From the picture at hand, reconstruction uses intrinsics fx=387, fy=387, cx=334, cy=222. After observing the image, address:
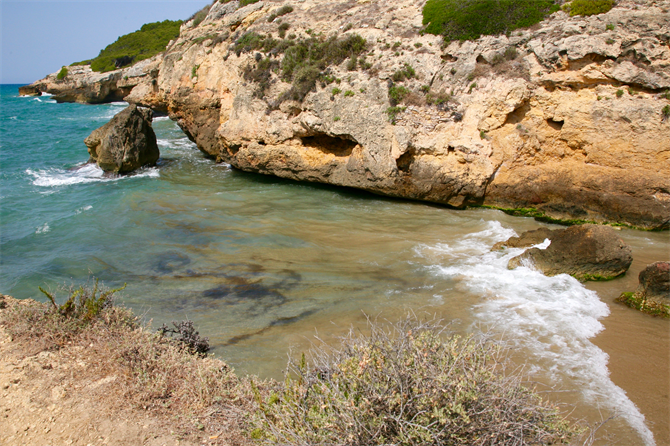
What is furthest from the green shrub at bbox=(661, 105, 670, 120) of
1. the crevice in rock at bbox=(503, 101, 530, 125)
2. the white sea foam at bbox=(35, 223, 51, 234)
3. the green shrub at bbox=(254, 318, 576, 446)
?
the white sea foam at bbox=(35, 223, 51, 234)

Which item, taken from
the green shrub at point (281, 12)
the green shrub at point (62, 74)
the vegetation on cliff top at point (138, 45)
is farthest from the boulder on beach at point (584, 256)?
the green shrub at point (62, 74)

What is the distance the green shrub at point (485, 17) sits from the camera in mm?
12942

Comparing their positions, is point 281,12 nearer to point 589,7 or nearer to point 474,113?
point 474,113

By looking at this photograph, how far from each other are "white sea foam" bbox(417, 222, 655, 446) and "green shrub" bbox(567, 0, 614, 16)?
317 inches

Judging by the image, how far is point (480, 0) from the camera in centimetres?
1388

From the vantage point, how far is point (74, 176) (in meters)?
17.1

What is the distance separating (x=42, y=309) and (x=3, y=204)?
11.2 metres

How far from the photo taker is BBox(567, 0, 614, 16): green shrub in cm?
1174

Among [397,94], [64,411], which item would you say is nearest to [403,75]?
[397,94]

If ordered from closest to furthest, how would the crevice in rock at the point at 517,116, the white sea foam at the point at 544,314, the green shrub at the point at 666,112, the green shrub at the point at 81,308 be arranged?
1. the white sea foam at the point at 544,314
2. the green shrub at the point at 81,308
3. the green shrub at the point at 666,112
4. the crevice in rock at the point at 517,116

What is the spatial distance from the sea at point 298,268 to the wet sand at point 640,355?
0.14m

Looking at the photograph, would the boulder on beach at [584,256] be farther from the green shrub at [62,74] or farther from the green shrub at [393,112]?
the green shrub at [62,74]

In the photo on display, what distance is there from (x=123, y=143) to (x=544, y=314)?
55.9 ft

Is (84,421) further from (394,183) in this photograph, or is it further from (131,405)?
(394,183)
